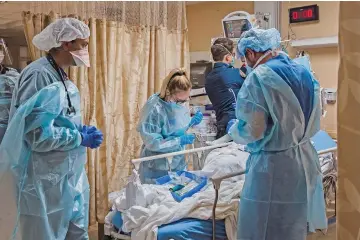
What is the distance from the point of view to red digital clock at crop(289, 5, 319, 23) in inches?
149

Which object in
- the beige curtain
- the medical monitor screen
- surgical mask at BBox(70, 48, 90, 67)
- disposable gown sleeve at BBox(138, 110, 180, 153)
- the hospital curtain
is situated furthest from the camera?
the medical monitor screen

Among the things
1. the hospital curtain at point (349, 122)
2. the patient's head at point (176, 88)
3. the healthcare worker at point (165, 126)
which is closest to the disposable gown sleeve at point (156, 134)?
the healthcare worker at point (165, 126)

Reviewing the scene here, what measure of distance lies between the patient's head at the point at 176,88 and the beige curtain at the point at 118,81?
0.64 meters

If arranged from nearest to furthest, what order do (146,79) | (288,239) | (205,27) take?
(288,239) < (146,79) < (205,27)

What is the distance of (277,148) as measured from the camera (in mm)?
1917

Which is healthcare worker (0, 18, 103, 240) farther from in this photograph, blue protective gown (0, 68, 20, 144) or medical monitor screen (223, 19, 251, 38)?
medical monitor screen (223, 19, 251, 38)

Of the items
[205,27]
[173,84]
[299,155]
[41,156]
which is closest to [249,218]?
[299,155]

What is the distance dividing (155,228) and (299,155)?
2.64 ft

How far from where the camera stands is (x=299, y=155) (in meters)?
1.96

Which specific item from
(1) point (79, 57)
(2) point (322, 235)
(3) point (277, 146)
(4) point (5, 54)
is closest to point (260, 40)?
(3) point (277, 146)

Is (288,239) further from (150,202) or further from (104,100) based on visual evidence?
(104,100)

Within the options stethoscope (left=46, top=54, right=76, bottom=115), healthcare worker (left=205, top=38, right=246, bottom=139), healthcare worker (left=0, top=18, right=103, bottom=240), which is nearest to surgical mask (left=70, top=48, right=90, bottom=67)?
healthcare worker (left=0, top=18, right=103, bottom=240)

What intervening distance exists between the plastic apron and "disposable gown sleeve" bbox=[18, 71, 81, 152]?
0.5 inches

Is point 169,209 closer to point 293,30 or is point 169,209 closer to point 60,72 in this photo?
point 60,72
